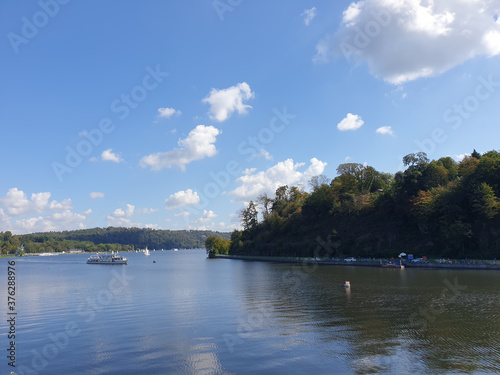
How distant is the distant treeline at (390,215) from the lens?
6384 centimetres

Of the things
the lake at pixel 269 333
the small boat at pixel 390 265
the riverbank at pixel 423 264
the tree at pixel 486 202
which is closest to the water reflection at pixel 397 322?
the lake at pixel 269 333

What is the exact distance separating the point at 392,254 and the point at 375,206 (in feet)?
71.3

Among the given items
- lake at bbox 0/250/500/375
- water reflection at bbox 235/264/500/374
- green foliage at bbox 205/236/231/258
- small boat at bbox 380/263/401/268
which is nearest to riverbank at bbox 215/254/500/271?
small boat at bbox 380/263/401/268

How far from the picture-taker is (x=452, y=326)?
2075cm

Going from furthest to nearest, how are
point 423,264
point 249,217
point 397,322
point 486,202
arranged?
point 249,217 → point 486,202 → point 423,264 → point 397,322

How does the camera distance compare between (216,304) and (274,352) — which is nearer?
(274,352)

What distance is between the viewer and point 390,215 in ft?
293

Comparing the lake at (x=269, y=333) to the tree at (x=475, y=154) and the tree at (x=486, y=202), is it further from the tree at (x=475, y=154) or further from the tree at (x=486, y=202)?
the tree at (x=475, y=154)

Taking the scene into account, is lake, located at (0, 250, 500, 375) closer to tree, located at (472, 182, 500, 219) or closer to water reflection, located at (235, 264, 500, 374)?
water reflection, located at (235, 264, 500, 374)

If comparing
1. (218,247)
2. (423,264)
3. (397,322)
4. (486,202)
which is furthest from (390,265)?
(218,247)

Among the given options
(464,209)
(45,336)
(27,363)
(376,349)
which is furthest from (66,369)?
(464,209)

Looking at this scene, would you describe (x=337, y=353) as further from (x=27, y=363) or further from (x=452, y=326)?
(x=27, y=363)

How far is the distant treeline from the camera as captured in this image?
63844 millimetres

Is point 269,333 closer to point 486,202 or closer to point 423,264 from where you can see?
point 423,264
